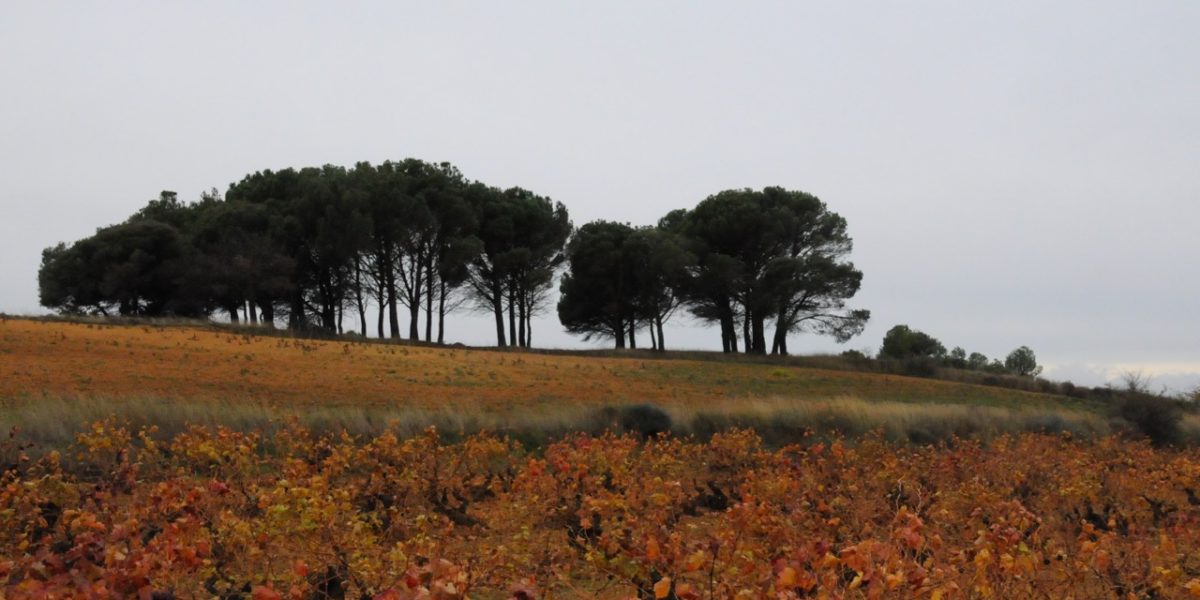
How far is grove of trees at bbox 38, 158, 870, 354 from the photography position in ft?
141

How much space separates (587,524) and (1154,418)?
19.2 m

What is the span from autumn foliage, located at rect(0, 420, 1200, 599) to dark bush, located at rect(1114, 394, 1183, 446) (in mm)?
8683

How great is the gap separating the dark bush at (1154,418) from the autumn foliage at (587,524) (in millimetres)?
8683

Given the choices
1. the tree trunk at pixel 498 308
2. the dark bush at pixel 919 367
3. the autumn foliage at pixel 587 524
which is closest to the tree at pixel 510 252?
the tree trunk at pixel 498 308

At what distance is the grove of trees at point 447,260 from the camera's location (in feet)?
141

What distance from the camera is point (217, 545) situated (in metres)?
5.73

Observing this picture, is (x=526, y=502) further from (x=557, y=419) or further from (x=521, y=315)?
(x=521, y=315)

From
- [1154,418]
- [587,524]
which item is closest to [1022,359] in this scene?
[1154,418]

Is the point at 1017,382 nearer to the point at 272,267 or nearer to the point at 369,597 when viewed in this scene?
the point at 272,267

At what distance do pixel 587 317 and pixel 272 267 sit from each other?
15460mm

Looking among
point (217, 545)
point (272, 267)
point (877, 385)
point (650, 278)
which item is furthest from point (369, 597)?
point (650, 278)

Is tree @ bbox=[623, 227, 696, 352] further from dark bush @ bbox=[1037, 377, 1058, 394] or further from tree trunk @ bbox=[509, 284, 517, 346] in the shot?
dark bush @ bbox=[1037, 377, 1058, 394]

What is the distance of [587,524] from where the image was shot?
595cm

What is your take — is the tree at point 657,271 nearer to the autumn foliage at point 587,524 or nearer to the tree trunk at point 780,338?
the tree trunk at point 780,338
